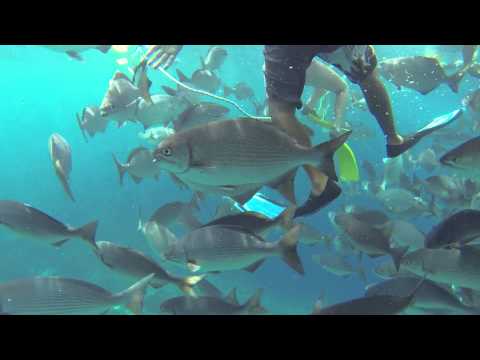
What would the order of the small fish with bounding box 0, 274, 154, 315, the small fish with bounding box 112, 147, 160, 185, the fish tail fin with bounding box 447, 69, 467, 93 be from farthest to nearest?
the fish tail fin with bounding box 447, 69, 467, 93 → the small fish with bounding box 112, 147, 160, 185 → the small fish with bounding box 0, 274, 154, 315

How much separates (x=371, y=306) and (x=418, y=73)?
5466 millimetres

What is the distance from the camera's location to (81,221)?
2739 centimetres

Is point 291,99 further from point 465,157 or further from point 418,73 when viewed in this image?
point 418,73

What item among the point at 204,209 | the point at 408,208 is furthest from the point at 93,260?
the point at 408,208

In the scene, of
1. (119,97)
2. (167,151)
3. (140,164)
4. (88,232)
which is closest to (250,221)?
(167,151)

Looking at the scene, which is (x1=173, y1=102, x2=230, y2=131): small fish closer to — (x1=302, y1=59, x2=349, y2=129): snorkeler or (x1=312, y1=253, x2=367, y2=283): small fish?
(x1=302, y1=59, x2=349, y2=129): snorkeler

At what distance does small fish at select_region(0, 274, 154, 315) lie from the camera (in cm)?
319

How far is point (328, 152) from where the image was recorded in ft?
8.45

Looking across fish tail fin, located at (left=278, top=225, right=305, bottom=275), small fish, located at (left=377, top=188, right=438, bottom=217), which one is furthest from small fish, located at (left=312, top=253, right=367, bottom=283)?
fish tail fin, located at (left=278, top=225, right=305, bottom=275)

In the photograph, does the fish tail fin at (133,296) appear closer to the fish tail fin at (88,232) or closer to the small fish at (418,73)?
the fish tail fin at (88,232)

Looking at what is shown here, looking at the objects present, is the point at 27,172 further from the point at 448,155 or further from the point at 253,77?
the point at 448,155

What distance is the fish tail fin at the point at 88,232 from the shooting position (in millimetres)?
3910

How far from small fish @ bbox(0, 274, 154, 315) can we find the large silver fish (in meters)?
1.34
